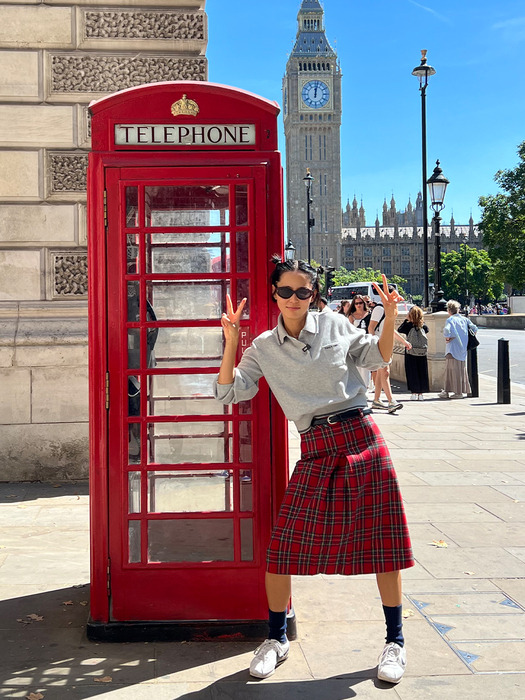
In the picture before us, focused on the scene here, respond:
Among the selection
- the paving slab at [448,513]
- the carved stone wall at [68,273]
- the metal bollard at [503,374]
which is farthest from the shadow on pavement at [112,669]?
the metal bollard at [503,374]

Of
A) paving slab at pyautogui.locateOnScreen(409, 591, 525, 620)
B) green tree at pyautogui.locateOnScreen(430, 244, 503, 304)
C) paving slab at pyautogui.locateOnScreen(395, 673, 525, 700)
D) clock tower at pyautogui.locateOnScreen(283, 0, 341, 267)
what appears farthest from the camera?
clock tower at pyautogui.locateOnScreen(283, 0, 341, 267)

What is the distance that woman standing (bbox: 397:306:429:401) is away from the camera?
13913 millimetres

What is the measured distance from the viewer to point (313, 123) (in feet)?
447

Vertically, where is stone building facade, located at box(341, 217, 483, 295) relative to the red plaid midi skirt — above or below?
above

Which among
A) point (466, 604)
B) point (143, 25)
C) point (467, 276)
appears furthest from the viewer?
point (467, 276)

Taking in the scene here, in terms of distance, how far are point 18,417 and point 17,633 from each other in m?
3.69

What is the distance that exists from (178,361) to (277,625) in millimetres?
1249

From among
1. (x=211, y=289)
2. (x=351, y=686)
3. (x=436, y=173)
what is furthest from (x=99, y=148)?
(x=436, y=173)

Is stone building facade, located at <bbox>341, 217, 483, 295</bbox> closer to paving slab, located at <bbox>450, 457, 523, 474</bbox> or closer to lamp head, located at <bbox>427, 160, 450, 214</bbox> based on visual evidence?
lamp head, located at <bbox>427, 160, 450, 214</bbox>

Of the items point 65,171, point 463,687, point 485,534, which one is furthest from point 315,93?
point 463,687

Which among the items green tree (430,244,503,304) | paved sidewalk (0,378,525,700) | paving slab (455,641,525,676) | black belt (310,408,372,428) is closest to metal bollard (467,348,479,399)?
paved sidewalk (0,378,525,700)

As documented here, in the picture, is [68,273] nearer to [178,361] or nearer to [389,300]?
[178,361]

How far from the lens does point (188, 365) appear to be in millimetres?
3908

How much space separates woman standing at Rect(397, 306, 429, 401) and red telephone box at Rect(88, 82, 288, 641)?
9990 mm
